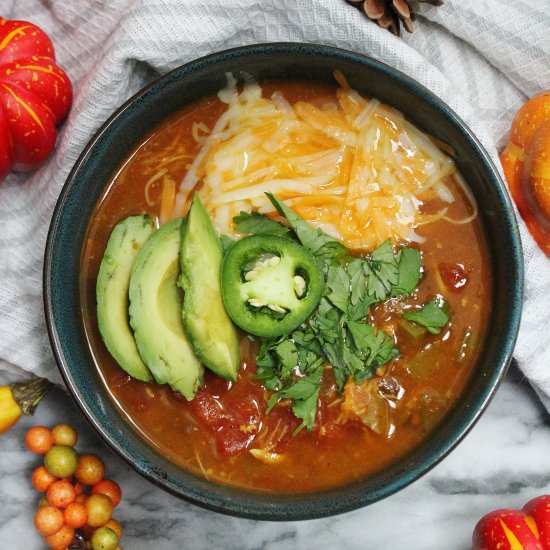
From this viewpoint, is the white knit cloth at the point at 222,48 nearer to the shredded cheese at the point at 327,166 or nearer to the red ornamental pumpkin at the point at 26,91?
the red ornamental pumpkin at the point at 26,91

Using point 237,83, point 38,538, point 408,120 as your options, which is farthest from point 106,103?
point 38,538

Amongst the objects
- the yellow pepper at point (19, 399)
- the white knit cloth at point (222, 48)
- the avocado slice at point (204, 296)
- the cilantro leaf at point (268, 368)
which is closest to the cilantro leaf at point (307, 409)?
the cilantro leaf at point (268, 368)

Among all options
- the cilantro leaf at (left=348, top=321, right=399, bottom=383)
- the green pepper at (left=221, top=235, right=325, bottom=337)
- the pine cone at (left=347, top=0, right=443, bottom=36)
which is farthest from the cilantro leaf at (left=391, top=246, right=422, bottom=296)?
the pine cone at (left=347, top=0, right=443, bottom=36)

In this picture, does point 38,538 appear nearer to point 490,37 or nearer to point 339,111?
point 339,111

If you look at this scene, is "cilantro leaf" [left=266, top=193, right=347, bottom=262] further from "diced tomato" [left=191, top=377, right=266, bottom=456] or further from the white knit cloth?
the white knit cloth

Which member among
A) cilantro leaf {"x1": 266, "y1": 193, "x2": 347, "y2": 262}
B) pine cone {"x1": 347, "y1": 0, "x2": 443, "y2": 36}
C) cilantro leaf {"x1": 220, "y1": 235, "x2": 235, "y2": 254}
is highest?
pine cone {"x1": 347, "y1": 0, "x2": 443, "y2": 36}

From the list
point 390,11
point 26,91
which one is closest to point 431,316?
point 390,11
